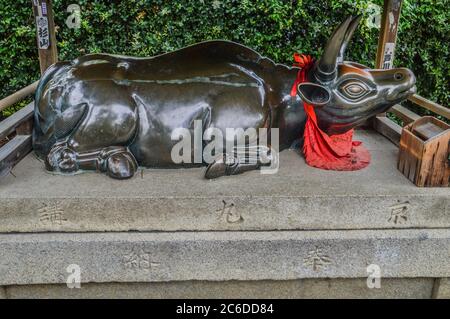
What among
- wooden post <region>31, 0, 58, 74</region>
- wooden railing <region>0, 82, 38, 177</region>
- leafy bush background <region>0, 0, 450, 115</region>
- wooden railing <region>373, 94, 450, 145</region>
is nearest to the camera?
wooden railing <region>0, 82, 38, 177</region>

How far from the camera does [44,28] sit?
12.8 ft

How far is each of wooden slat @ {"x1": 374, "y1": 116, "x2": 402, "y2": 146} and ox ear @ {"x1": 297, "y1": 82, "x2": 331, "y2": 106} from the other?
903 mm

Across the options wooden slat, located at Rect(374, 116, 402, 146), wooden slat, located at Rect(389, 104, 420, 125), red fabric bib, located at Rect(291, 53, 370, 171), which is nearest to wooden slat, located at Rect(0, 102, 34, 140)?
red fabric bib, located at Rect(291, 53, 370, 171)

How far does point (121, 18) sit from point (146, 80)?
9.12 feet

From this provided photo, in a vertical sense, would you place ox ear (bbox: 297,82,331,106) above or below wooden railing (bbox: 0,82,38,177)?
above

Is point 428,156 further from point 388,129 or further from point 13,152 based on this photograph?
point 13,152

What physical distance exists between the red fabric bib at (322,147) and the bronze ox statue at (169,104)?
0.19 feet

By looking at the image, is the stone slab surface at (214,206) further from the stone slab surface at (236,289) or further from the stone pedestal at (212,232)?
the stone slab surface at (236,289)

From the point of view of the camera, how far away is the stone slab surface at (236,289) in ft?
9.67

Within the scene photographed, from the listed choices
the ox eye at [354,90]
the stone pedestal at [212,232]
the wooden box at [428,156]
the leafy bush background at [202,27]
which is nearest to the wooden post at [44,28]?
the stone pedestal at [212,232]

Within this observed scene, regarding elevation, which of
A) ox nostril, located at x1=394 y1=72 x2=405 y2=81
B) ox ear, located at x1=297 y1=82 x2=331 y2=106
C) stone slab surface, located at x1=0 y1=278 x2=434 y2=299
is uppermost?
ox nostril, located at x1=394 y1=72 x2=405 y2=81

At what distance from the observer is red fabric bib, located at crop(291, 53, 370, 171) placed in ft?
10.4

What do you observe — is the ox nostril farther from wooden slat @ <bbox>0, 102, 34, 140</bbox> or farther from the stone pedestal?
wooden slat @ <bbox>0, 102, 34, 140</bbox>

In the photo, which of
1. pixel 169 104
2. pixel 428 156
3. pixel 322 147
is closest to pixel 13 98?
pixel 169 104
